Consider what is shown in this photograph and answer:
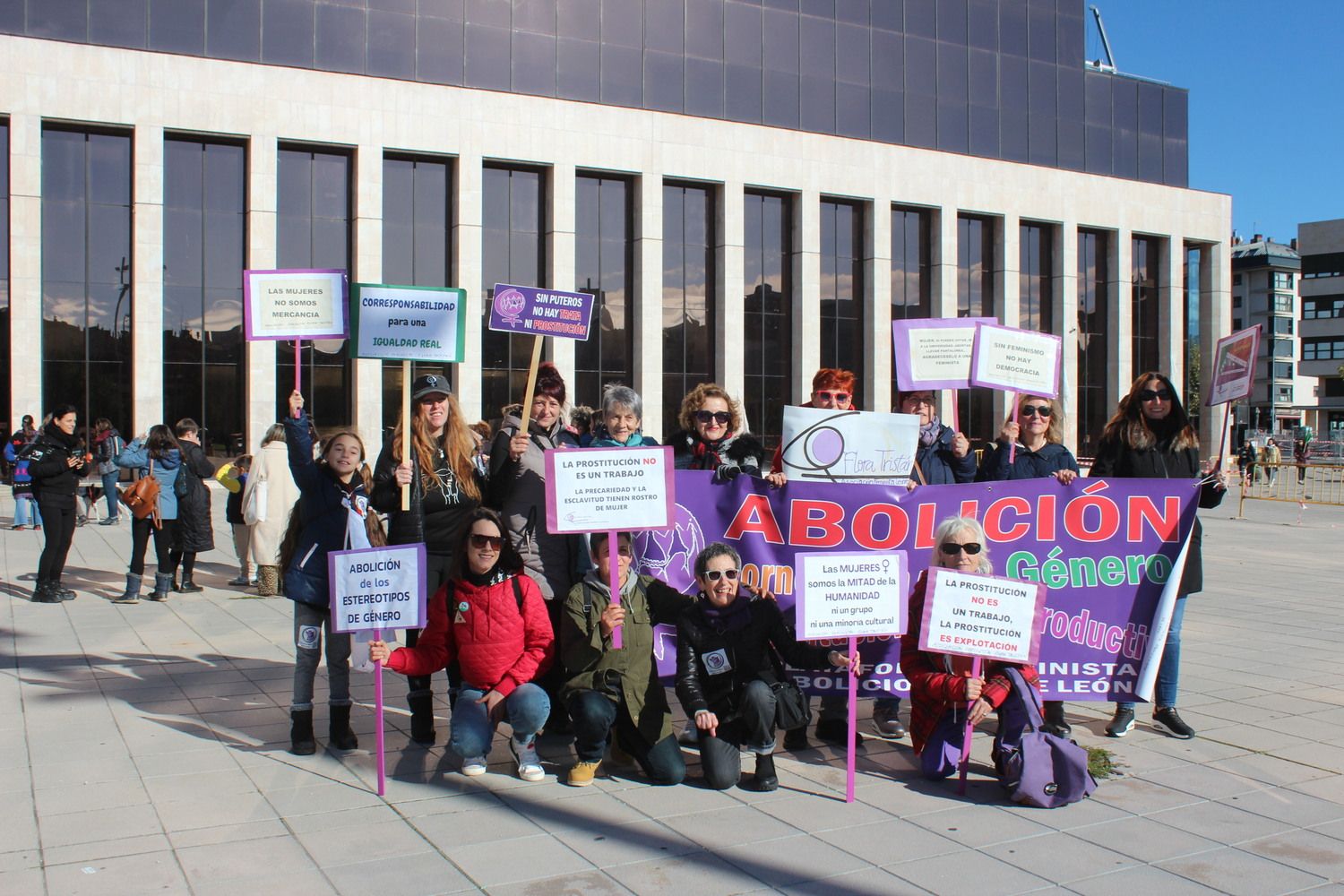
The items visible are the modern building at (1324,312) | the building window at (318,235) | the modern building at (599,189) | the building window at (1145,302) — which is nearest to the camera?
the modern building at (599,189)

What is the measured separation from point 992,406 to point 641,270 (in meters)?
13.7

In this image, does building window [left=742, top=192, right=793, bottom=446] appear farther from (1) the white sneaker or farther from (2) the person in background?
(1) the white sneaker

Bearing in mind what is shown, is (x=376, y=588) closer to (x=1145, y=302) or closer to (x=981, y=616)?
(x=981, y=616)

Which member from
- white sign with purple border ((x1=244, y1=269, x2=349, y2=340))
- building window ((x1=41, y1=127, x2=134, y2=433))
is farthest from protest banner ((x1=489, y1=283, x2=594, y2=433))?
building window ((x1=41, y1=127, x2=134, y2=433))

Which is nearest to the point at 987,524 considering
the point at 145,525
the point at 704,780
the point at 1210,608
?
the point at 704,780

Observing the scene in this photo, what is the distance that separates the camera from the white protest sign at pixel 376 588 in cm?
548

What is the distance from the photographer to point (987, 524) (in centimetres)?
650

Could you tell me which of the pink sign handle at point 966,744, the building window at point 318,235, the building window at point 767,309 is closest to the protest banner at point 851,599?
the pink sign handle at point 966,744

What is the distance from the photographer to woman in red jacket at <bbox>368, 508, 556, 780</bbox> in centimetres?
564

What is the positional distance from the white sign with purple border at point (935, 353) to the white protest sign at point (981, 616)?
5.97ft

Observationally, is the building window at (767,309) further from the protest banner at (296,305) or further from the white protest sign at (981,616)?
the white protest sign at (981,616)

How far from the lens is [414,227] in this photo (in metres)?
31.1

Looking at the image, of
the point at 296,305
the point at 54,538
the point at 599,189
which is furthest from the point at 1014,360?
the point at 599,189

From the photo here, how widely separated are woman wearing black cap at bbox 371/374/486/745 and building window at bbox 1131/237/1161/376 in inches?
1587
